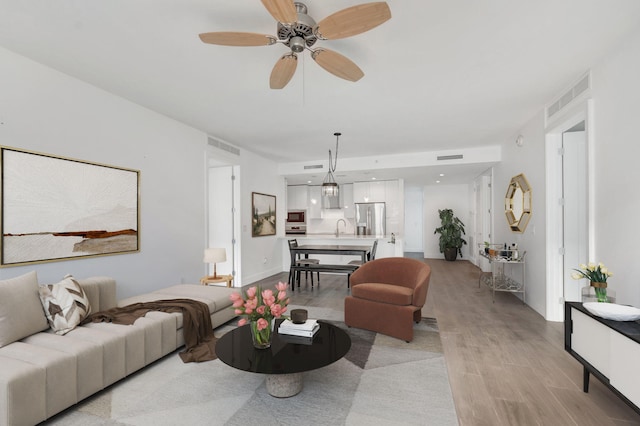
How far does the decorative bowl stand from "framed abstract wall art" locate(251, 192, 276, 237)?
219 inches

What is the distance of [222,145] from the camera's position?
5691mm

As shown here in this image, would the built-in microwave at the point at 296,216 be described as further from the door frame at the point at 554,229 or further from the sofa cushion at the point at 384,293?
the door frame at the point at 554,229

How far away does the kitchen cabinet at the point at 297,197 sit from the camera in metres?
9.61

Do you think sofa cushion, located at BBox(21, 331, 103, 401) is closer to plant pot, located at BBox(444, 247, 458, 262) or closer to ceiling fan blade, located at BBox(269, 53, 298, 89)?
ceiling fan blade, located at BBox(269, 53, 298, 89)

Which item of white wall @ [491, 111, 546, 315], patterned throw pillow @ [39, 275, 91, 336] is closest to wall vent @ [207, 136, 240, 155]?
patterned throw pillow @ [39, 275, 91, 336]

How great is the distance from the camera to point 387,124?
15.8 ft

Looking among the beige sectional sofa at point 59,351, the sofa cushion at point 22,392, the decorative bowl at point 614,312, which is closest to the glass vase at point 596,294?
the decorative bowl at point 614,312

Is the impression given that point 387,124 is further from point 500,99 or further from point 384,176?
point 384,176

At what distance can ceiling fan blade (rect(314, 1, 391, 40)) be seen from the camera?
167 centimetres

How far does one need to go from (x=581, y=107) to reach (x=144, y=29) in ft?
13.8

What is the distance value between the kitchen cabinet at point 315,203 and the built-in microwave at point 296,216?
0.23m

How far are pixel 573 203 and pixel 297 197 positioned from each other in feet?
22.9

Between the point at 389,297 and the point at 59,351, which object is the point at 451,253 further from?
the point at 59,351

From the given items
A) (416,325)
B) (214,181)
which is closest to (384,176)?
(214,181)
